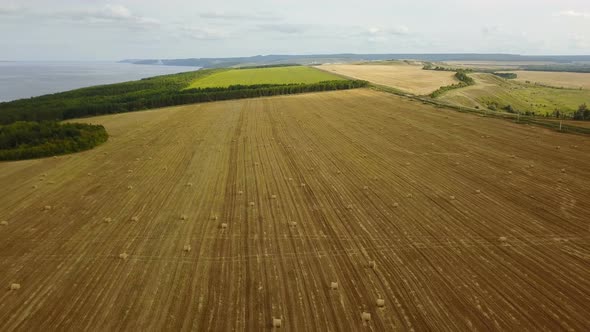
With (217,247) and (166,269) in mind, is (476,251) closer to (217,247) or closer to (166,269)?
(217,247)

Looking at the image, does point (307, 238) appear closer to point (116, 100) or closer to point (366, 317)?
point (366, 317)

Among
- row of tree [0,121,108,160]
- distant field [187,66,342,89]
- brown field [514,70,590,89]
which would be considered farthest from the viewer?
brown field [514,70,590,89]

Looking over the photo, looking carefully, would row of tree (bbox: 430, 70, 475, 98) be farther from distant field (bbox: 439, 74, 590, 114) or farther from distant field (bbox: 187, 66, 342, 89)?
distant field (bbox: 187, 66, 342, 89)

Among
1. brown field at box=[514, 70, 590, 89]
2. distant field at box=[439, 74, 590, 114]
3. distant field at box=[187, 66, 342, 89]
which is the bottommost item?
distant field at box=[439, 74, 590, 114]

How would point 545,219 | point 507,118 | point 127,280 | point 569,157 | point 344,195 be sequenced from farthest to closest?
1. point 507,118
2. point 569,157
3. point 344,195
4. point 545,219
5. point 127,280

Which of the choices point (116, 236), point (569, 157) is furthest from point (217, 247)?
point (569, 157)

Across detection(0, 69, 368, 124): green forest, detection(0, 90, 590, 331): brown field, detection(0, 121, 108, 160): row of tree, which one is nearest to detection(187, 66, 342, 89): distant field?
detection(0, 69, 368, 124): green forest

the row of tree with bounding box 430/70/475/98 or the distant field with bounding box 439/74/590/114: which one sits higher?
the row of tree with bounding box 430/70/475/98

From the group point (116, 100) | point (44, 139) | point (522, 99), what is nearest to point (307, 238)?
point (44, 139)

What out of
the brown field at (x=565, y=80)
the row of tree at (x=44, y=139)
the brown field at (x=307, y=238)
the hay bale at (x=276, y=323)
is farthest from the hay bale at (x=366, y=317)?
the brown field at (x=565, y=80)
